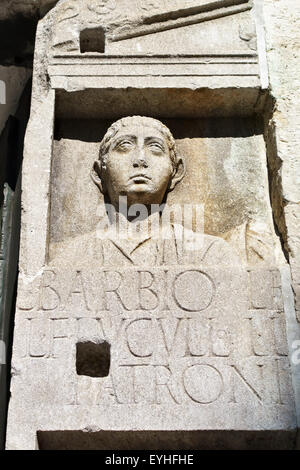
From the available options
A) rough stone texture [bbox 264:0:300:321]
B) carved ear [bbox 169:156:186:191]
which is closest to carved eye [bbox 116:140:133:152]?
carved ear [bbox 169:156:186:191]

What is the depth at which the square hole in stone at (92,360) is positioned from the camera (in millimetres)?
4258

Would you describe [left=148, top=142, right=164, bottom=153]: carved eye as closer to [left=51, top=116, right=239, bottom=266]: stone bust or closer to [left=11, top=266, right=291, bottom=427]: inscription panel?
[left=51, top=116, right=239, bottom=266]: stone bust

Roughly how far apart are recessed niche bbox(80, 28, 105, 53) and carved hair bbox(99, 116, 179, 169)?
61cm

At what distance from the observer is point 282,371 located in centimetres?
414

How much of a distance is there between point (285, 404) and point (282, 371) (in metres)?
0.18

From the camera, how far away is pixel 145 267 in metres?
4.44

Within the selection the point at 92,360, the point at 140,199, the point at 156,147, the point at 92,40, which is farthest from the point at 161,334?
the point at 92,40

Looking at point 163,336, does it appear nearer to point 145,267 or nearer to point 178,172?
point 145,267

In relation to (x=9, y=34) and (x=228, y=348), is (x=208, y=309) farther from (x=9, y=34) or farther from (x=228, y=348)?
(x=9, y=34)

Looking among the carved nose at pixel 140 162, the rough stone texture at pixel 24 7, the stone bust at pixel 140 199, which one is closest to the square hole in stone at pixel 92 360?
the stone bust at pixel 140 199

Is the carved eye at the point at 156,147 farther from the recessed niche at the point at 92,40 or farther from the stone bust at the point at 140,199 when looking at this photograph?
the recessed niche at the point at 92,40

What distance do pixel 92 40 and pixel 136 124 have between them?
0.75 m
